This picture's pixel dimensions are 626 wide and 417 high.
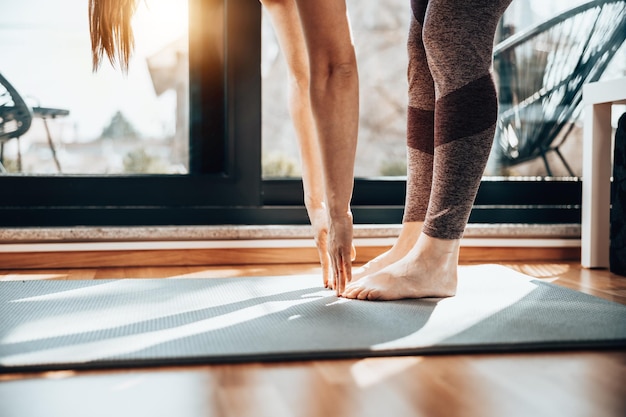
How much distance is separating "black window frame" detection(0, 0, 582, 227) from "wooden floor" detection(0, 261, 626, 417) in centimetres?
139

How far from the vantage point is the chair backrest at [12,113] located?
7.44 feet

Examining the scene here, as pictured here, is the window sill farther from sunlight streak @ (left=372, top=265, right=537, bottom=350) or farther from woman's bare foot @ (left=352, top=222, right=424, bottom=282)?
woman's bare foot @ (left=352, top=222, right=424, bottom=282)

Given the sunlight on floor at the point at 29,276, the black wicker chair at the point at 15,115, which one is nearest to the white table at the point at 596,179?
the sunlight on floor at the point at 29,276

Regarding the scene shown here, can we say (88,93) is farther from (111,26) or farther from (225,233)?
(111,26)

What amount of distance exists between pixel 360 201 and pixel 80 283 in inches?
44.5

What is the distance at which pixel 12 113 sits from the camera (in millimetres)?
2281

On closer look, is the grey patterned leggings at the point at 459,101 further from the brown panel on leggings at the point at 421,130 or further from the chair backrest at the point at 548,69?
the chair backrest at the point at 548,69

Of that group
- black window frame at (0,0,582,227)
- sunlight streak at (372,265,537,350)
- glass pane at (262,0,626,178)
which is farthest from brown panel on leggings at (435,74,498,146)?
glass pane at (262,0,626,178)

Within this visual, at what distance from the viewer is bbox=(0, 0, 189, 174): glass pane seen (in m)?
2.28

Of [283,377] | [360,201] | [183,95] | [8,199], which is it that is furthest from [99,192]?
[283,377]

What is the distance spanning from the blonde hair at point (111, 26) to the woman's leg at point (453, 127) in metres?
0.65

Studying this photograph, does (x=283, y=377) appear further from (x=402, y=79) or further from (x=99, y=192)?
(x=402, y=79)

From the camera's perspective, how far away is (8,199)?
2227mm

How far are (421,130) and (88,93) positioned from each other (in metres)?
1.26
